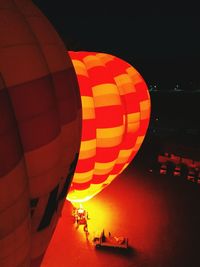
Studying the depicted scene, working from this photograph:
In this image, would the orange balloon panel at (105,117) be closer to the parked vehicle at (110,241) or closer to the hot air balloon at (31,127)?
the parked vehicle at (110,241)

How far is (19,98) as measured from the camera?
91.0 inches

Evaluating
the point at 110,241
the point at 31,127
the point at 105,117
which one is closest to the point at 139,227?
the point at 110,241

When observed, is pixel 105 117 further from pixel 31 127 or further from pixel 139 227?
pixel 139 227

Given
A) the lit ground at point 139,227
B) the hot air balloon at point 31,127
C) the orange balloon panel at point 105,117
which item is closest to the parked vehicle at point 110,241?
the lit ground at point 139,227

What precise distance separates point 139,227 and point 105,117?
2591 mm

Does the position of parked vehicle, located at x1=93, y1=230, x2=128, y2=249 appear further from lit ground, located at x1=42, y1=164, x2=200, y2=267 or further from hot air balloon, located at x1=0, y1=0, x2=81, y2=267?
hot air balloon, located at x1=0, y1=0, x2=81, y2=267

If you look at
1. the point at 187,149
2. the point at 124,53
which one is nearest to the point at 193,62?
the point at 124,53

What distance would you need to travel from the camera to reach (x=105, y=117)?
4719mm

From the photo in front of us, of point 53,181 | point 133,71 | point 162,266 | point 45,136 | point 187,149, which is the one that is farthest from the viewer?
point 187,149

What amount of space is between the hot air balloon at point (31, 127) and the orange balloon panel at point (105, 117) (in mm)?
1596

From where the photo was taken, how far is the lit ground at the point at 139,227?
5.32 meters

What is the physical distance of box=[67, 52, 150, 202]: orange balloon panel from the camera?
4.61 m

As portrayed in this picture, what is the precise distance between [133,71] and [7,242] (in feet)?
→ 13.2

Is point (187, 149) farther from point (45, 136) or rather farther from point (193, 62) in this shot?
point (193, 62)
